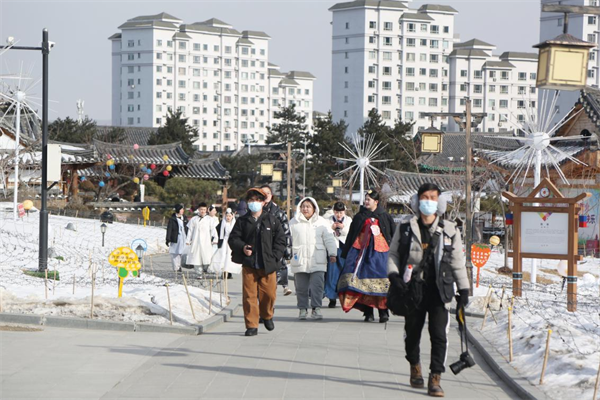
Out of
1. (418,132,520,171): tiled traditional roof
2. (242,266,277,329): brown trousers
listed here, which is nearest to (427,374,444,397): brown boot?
(242,266,277,329): brown trousers

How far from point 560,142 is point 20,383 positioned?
31.2m

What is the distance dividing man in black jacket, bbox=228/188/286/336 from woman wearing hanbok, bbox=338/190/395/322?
4.57 ft

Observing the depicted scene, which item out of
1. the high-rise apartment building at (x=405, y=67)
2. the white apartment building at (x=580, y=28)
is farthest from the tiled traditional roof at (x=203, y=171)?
the high-rise apartment building at (x=405, y=67)

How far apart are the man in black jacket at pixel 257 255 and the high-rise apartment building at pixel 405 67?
9155cm

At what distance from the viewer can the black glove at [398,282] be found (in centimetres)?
714

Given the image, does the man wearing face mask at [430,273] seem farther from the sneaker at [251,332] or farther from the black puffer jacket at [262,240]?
the sneaker at [251,332]

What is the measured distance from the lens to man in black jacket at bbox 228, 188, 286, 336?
1014cm

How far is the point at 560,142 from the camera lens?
35.4 meters

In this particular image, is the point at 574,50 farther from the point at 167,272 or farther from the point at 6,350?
the point at 167,272

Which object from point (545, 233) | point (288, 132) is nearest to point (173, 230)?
point (545, 233)

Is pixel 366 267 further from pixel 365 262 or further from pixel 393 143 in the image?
pixel 393 143

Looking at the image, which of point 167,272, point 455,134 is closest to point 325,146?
point 455,134

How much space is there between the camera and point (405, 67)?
10419 cm

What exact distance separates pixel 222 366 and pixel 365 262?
366 cm
